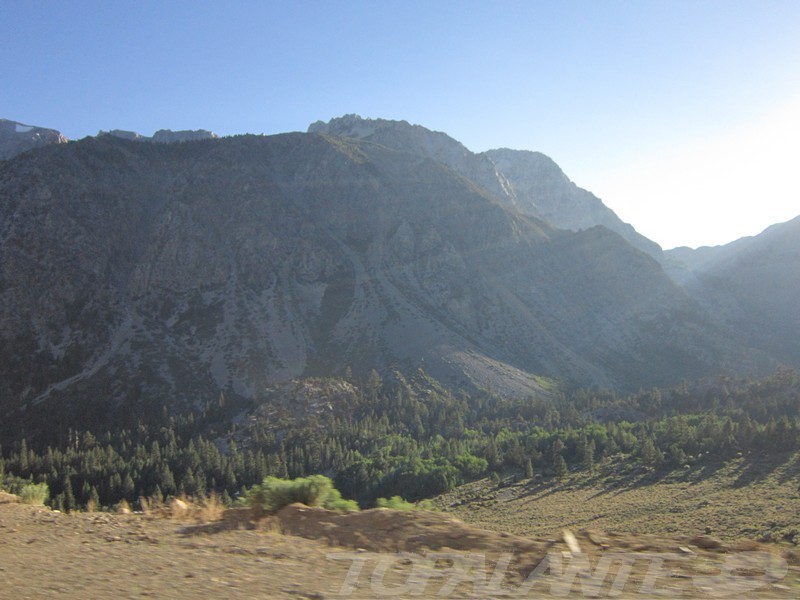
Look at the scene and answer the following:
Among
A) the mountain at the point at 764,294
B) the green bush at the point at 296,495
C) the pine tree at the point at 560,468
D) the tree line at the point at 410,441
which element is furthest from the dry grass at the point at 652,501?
the mountain at the point at 764,294

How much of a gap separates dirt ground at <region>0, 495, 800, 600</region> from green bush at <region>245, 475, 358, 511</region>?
→ 1.43 m

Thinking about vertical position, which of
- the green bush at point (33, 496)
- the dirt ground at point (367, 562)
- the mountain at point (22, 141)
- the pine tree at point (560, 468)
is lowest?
the pine tree at point (560, 468)

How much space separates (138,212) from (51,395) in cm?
5209

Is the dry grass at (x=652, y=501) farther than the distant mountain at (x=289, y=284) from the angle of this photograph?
No

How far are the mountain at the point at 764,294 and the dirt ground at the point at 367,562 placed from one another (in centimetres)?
15058

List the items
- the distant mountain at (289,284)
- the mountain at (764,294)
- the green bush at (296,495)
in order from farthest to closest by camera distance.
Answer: the mountain at (764,294), the distant mountain at (289,284), the green bush at (296,495)

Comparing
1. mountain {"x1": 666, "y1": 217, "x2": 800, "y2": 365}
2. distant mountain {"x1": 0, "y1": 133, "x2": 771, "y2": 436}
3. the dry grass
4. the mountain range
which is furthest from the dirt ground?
mountain {"x1": 666, "y1": 217, "x2": 800, "y2": 365}

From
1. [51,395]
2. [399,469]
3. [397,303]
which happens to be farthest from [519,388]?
[51,395]

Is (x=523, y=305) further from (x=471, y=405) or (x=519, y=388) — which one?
(x=471, y=405)

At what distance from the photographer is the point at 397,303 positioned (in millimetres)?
121812

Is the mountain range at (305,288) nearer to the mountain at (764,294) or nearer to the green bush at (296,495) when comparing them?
the mountain at (764,294)

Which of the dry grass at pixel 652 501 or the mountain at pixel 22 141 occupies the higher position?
the mountain at pixel 22 141

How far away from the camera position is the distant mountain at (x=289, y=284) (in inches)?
4008

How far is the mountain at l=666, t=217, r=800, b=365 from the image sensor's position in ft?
458
